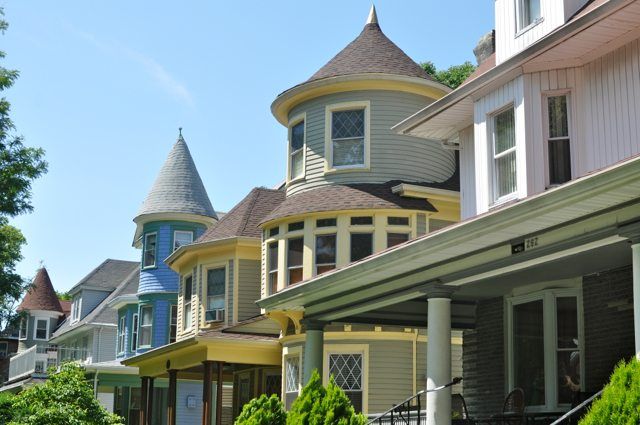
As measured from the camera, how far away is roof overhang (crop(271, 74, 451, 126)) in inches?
953

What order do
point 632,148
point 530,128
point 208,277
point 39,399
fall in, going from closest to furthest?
point 632,148 → point 530,128 → point 39,399 → point 208,277

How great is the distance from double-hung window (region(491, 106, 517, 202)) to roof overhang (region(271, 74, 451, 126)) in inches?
356

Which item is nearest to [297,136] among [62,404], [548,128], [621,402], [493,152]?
[62,404]

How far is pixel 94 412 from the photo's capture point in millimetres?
22484

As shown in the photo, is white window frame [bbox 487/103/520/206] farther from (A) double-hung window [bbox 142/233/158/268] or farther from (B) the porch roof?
(A) double-hung window [bbox 142/233/158/268]

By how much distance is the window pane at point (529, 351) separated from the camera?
1526cm

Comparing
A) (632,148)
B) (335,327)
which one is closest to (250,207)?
(335,327)

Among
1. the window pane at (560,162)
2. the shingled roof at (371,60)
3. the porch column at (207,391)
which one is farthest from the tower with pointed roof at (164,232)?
the window pane at (560,162)

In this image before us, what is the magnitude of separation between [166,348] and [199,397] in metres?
12.6

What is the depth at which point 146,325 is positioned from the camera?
129 feet

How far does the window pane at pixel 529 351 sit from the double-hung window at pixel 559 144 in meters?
2.26

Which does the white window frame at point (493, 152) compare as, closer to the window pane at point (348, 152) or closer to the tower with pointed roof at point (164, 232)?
the window pane at point (348, 152)

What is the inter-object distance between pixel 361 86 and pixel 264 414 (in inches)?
445

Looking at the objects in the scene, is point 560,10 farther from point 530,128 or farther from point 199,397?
point 199,397
